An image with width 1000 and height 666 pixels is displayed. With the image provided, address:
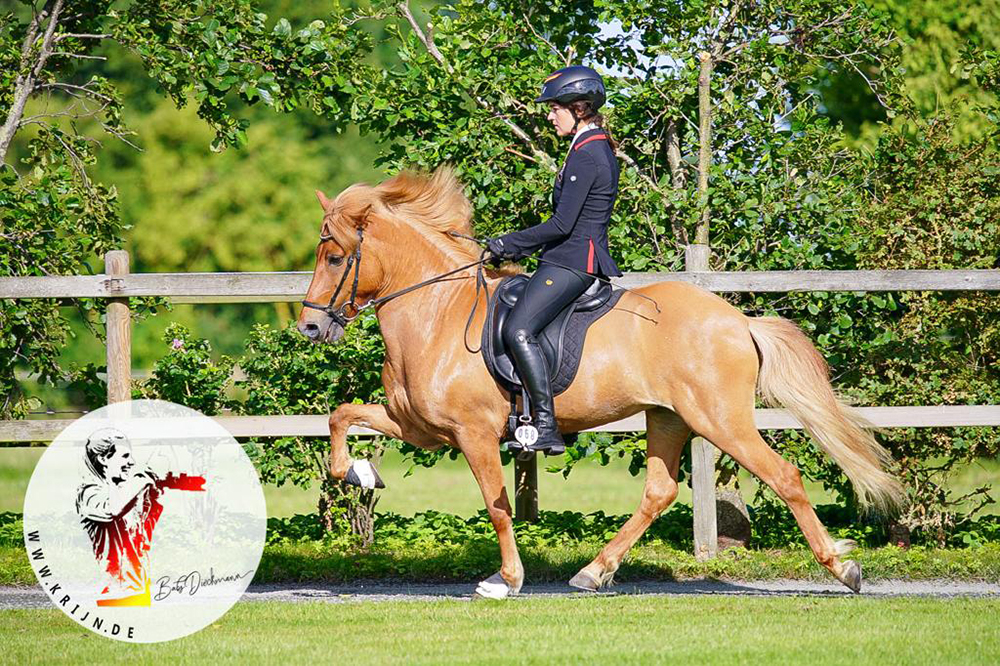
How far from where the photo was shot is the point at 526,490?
359 inches

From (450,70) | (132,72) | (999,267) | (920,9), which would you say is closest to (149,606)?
(450,70)

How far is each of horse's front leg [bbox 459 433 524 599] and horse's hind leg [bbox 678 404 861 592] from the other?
1.14 meters

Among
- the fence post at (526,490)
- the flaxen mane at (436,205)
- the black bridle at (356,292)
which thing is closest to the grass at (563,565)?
the fence post at (526,490)

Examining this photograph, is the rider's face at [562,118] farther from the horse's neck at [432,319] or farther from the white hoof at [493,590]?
the white hoof at [493,590]

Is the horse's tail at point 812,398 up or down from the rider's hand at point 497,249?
down

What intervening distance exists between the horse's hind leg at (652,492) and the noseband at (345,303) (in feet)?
6.38

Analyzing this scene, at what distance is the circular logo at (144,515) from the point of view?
739 cm

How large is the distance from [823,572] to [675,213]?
283 centimetres

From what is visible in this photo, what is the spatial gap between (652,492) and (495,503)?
99 centimetres

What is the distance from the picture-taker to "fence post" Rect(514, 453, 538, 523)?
905 cm

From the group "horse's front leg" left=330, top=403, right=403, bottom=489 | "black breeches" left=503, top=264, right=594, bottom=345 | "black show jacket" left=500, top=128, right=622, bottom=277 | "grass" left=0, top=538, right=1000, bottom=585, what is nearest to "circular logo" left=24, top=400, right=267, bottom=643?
"grass" left=0, top=538, right=1000, bottom=585

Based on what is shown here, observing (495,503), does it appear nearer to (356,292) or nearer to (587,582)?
(587,582)

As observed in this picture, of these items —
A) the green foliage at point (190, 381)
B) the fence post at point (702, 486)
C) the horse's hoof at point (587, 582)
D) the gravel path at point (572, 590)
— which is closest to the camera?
the horse's hoof at point (587, 582)

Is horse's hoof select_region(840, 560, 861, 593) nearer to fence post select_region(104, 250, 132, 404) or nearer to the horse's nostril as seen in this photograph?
the horse's nostril
